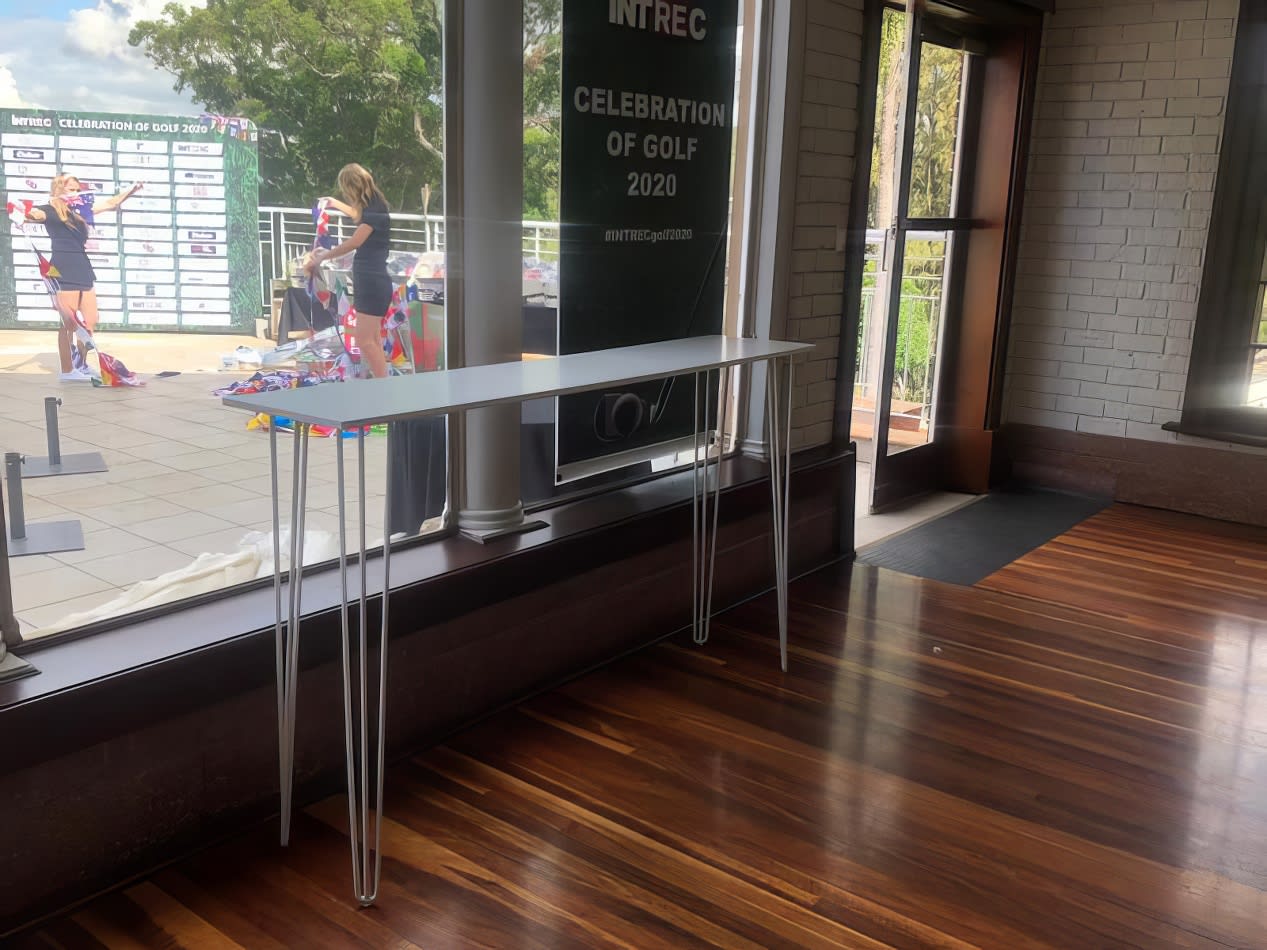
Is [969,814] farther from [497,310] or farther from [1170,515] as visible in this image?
[1170,515]

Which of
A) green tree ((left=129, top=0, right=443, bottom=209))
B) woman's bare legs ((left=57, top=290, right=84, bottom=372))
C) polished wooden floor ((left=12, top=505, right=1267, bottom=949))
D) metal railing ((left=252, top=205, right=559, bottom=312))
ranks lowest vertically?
polished wooden floor ((left=12, top=505, right=1267, bottom=949))

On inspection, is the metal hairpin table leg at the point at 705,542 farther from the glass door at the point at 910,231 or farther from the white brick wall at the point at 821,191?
the glass door at the point at 910,231

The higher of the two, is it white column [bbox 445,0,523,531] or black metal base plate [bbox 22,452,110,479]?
white column [bbox 445,0,523,531]

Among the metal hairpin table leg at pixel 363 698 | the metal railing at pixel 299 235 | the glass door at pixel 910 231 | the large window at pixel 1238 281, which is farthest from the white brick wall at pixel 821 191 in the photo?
the metal hairpin table leg at pixel 363 698

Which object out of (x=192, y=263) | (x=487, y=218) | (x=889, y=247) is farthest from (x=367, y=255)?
(x=889, y=247)

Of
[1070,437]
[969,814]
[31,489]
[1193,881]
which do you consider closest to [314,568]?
[31,489]

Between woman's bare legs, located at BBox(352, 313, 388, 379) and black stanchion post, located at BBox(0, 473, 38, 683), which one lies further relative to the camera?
woman's bare legs, located at BBox(352, 313, 388, 379)

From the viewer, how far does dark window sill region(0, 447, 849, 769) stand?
1952 millimetres

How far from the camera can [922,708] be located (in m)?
3.03

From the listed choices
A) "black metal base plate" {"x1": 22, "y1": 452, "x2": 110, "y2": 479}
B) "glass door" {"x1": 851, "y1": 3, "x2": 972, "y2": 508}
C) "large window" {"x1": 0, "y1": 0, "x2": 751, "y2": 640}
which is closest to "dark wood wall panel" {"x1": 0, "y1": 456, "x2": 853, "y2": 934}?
"large window" {"x1": 0, "y1": 0, "x2": 751, "y2": 640}

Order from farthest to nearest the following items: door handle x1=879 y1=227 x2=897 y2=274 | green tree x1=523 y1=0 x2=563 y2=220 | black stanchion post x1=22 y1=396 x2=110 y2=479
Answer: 1. door handle x1=879 y1=227 x2=897 y2=274
2. green tree x1=523 y1=0 x2=563 y2=220
3. black stanchion post x1=22 y1=396 x2=110 y2=479

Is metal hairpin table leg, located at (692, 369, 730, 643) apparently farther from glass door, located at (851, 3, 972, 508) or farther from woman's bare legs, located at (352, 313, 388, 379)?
glass door, located at (851, 3, 972, 508)

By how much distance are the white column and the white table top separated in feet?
0.75

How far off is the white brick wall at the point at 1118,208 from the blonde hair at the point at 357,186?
150 inches
